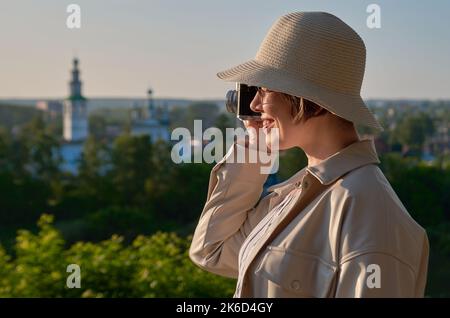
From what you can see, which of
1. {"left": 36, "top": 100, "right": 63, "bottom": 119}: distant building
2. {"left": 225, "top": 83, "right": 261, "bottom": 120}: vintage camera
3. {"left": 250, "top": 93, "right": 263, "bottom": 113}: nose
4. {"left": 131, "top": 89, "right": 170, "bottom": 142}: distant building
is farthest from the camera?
{"left": 36, "top": 100, "right": 63, "bottom": 119}: distant building

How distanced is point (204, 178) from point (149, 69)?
2005 millimetres

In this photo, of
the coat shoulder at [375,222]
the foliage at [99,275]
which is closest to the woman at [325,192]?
the coat shoulder at [375,222]

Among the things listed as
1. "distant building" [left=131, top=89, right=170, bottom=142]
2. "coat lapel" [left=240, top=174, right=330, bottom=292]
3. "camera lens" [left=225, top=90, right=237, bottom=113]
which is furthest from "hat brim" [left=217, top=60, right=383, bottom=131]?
"distant building" [left=131, top=89, right=170, bottom=142]

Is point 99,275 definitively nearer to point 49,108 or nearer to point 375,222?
point 375,222

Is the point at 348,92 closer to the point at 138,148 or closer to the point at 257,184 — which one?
the point at 257,184

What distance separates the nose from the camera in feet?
4.48

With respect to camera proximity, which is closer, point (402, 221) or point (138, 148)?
point (402, 221)

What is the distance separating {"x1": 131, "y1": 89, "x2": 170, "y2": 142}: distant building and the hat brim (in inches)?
596

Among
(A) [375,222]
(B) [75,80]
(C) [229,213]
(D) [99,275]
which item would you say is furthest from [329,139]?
(B) [75,80]

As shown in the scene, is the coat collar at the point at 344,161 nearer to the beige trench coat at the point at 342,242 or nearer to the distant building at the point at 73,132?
the beige trench coat at the point at 342,242

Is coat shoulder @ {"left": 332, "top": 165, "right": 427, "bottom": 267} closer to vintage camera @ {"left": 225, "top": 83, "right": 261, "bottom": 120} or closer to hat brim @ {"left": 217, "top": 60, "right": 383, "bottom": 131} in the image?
hat brim @ {"left": 217, "top": 60, "right": 383, "bottom": 131}
